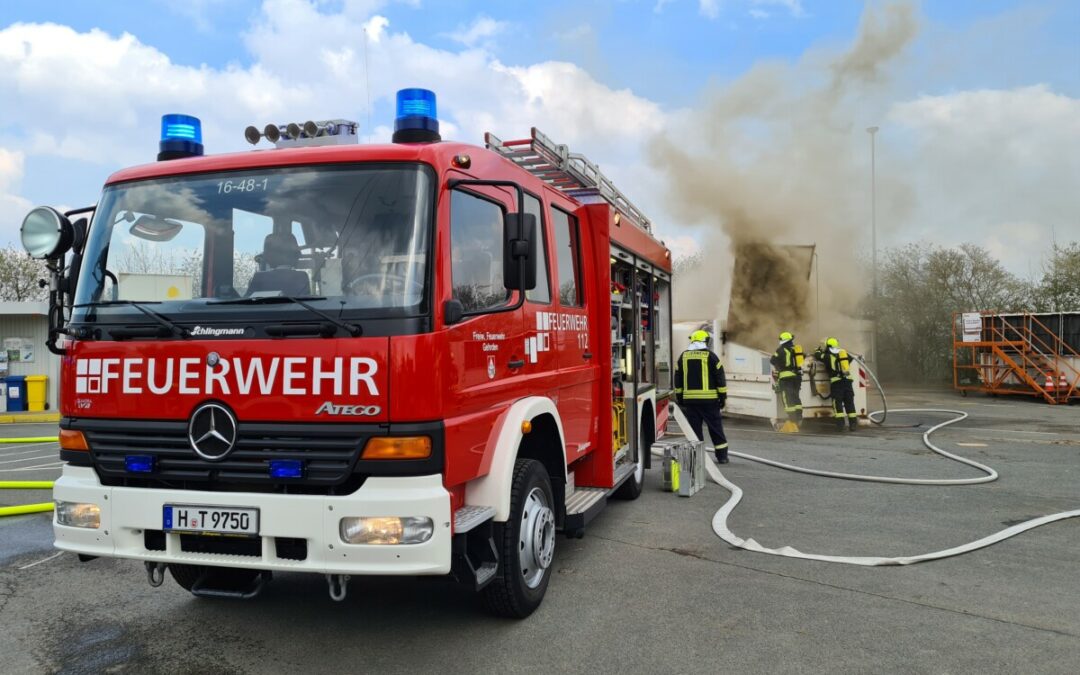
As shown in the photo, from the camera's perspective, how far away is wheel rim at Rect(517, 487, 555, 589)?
391 cm

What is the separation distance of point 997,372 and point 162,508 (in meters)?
21.3

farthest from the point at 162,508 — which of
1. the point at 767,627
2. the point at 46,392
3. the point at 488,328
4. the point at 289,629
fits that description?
the point at 46,392

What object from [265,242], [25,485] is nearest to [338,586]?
[265,242]

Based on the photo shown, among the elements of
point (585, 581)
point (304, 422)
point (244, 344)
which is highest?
point (244, 344)

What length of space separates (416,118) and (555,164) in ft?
6.32

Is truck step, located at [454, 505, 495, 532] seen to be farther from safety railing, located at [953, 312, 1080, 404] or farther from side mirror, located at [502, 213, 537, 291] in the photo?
safety railing, located at [953, 312, 1080, 404]

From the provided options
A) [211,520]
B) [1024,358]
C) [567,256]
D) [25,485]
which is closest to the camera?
[211,520]

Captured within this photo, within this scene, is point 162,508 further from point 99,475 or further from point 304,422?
point 304,422

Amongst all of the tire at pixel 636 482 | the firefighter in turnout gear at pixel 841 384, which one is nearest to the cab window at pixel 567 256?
the tire at pixel 636 482

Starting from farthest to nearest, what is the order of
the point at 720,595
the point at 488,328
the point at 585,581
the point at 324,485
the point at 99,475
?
the point at 585,581
the point at 720,595
the point at 488,328
the point at 99,475
the point at 324,485

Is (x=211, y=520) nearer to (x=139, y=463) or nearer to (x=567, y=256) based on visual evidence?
(x=139, y=463)

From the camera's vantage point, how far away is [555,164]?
5.42 metres

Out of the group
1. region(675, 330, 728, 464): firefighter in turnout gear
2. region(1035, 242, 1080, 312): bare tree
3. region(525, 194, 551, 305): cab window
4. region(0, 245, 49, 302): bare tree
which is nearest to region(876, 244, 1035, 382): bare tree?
region(1035, 242, 1080, 312): bare tree

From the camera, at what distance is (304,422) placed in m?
3.07
